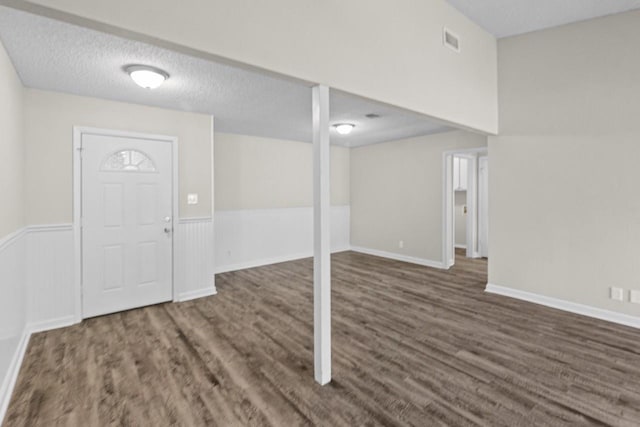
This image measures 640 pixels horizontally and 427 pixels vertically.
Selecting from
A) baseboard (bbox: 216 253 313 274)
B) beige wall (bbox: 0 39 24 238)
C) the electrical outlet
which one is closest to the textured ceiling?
beige wall (bbox: 0 39 24 238)

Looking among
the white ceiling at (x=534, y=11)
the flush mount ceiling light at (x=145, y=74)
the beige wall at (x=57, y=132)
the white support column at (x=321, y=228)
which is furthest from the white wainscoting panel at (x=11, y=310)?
the white ceiling at (x=534, y=11)

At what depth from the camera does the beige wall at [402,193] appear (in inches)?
232

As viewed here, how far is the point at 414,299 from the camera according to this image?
4.10 metres

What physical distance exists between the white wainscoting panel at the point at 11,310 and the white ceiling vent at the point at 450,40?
13.9 ft

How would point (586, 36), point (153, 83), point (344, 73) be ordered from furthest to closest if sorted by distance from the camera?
point (586, 36)
point (153, 83)
point (344, 73)

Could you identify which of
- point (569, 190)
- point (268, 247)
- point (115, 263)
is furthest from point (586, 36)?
point (115, 263)

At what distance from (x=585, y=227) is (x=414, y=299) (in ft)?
6.96

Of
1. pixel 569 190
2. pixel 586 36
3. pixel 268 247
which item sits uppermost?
pixel 586 36

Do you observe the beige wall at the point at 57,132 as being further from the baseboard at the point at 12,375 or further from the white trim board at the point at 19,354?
the baseboard at the point at 12,375

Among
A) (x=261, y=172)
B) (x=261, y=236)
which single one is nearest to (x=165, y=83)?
(x=261, y=172)

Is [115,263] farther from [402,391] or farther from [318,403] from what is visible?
[402,391]

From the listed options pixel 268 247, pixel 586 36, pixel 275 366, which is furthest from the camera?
pixel 268 247

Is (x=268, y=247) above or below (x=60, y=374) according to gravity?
above

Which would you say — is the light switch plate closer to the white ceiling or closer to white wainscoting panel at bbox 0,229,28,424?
white wainscoting panel at bbox 0,229,28,424
